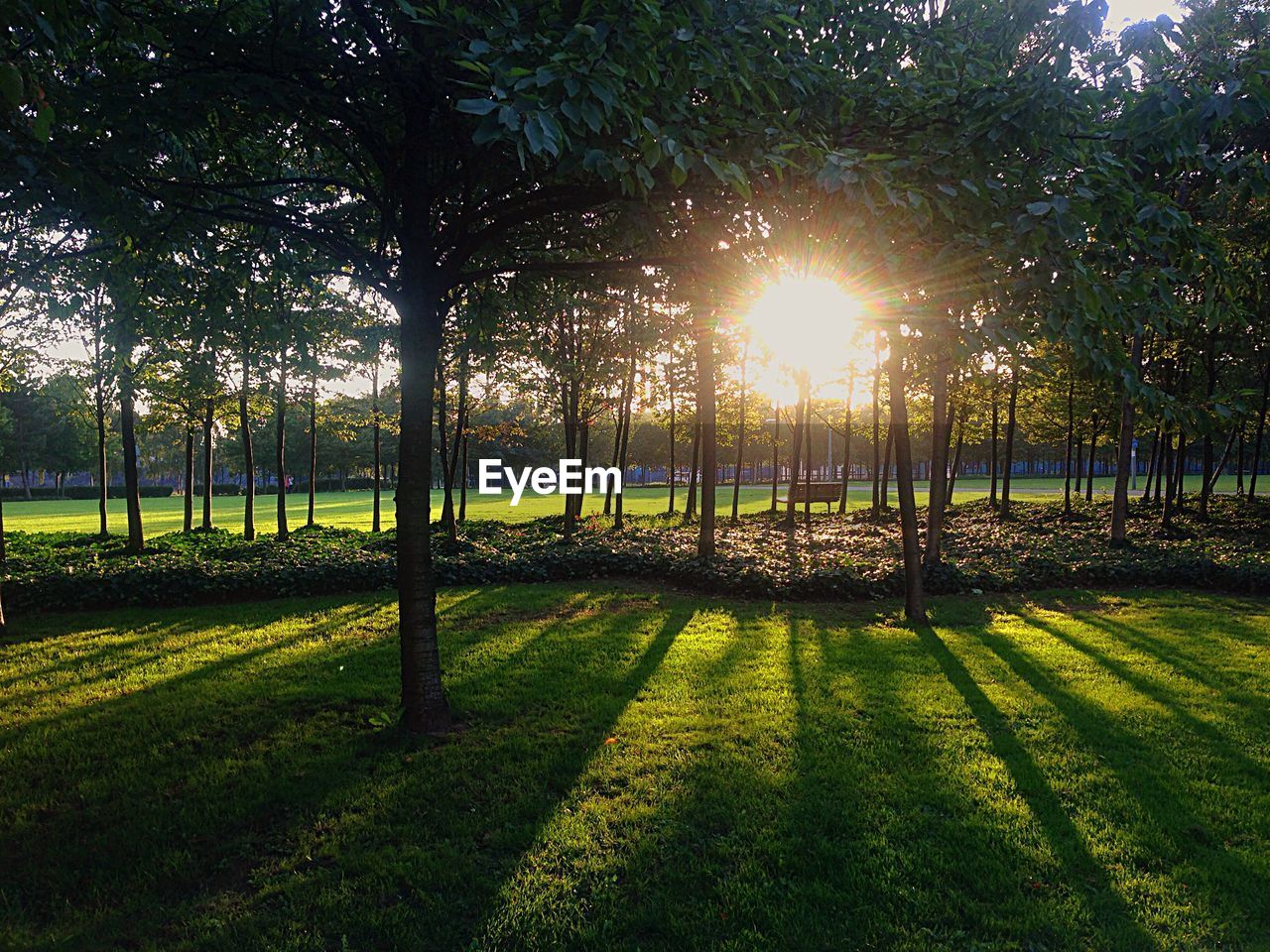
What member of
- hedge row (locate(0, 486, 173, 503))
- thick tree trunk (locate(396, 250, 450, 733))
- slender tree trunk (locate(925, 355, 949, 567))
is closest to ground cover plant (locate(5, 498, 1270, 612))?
slender tree trunk (locate(925, 355, 949, 567))

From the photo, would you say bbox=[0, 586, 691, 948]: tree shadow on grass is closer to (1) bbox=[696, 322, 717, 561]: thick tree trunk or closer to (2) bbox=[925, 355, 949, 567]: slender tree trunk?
(1) bbox=[696, 322, 717, 561]: thick tree trunk

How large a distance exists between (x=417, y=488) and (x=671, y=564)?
8.88 meters

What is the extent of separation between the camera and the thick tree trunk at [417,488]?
5.30 metres

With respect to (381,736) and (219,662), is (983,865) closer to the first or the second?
(381,736)

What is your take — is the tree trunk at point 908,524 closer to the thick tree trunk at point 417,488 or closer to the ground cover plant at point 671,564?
the ground cover plant at point 671,564

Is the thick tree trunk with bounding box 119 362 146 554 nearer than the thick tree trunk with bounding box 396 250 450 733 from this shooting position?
No

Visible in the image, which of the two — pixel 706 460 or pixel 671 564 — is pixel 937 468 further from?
pixel 671 564

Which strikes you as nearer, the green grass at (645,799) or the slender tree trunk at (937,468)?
the green grass at (645,799)

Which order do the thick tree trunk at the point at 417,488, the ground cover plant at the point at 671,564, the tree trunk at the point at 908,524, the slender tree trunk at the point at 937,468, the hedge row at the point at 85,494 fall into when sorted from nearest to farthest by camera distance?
the thick tree trunk at the point at 417,488, the tree trunk at the point at 908,524, the slender tree trunk at the point at 937,468, the ground cover plant at the point at 671,564, the hedge row at the point at 85,494

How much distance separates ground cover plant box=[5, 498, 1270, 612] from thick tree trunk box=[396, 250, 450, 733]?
299 inches

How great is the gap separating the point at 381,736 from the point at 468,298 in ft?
15.1

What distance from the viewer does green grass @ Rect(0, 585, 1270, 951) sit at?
10.9ft

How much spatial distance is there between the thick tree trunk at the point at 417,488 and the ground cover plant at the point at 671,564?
7.58 m

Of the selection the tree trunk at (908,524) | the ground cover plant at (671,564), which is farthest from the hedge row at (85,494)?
the tree trunk at (908,524)
